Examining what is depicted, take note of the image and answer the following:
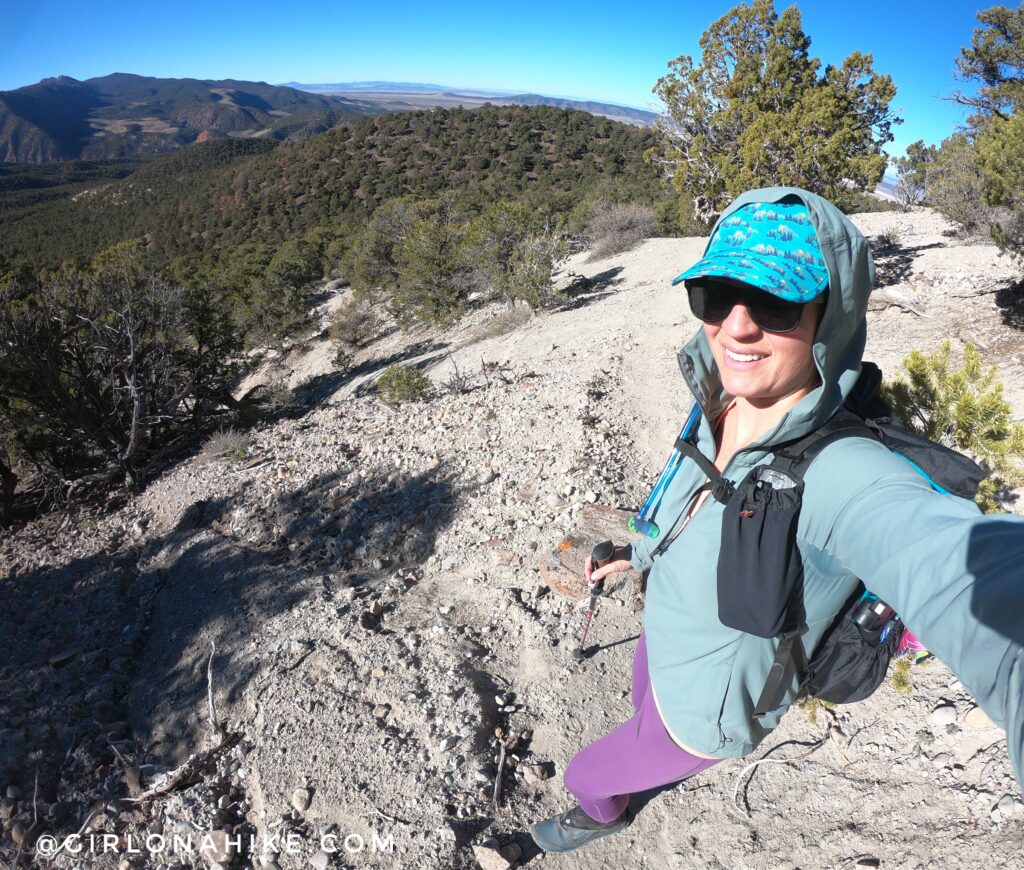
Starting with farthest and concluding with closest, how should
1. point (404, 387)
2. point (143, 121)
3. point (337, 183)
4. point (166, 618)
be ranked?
point (143, 121) → point (337, 183) → point (404, 387) → point (166, 618)

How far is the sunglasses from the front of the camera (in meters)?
1.05

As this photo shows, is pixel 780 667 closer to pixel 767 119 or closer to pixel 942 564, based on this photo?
pixel 942 564

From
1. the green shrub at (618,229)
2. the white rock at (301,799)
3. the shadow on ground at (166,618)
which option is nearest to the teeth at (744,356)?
the white rock at (301,799)

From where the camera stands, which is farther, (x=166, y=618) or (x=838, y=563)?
(x=166, y=618)

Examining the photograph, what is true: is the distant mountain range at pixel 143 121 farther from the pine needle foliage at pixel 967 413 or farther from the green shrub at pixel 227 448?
the pine needle foliage at pixel 967 413

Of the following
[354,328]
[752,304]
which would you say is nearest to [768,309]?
[752,304]

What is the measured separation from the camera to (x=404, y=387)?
7035 millimetres

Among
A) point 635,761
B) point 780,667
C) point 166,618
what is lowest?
point 166,618

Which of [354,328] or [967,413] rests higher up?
[967,413]

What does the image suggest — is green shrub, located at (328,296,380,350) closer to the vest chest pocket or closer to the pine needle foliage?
the pine needle foliage

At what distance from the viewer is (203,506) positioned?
232 inches

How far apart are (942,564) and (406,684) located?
2.78 meters

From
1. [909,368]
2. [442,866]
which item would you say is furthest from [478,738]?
[909,368]

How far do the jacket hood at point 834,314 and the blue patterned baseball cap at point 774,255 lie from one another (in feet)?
0.08
